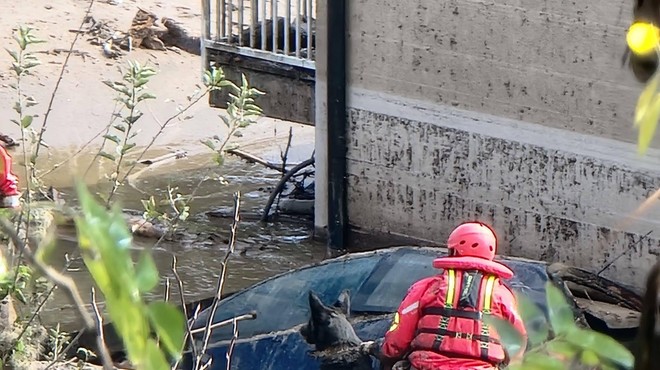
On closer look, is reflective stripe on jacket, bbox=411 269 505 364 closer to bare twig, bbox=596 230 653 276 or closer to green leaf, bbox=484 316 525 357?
bare twig, bbox=596 230 653 276

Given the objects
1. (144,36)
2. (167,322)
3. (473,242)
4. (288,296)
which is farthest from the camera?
(144,36)

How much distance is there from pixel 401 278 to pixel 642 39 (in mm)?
5880

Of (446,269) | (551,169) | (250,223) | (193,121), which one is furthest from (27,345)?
(193,121)

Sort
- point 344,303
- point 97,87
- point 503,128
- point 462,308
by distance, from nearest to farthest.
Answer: point 462,308
point 344,303
point 503,128
point 97,87

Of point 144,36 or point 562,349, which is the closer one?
point 562,349

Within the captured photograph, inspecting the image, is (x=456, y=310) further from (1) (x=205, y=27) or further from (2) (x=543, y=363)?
(1) (x=205, y=27)

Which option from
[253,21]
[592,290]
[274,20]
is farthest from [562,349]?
[253,21]

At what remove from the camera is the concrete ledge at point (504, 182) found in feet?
29.3

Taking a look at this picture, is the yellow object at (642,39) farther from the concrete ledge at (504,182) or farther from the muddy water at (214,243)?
the muddy water at (214,243)

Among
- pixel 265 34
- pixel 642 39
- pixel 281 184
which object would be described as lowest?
pixel 281 184

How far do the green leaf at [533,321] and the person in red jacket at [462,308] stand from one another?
376 centimetres

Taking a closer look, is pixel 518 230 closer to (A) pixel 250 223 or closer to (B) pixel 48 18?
(A) pixel 250 223

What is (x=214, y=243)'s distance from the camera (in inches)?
448

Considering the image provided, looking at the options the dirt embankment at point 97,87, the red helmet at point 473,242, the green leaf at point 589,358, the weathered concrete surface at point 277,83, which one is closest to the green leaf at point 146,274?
the green leaf at point 589,358
